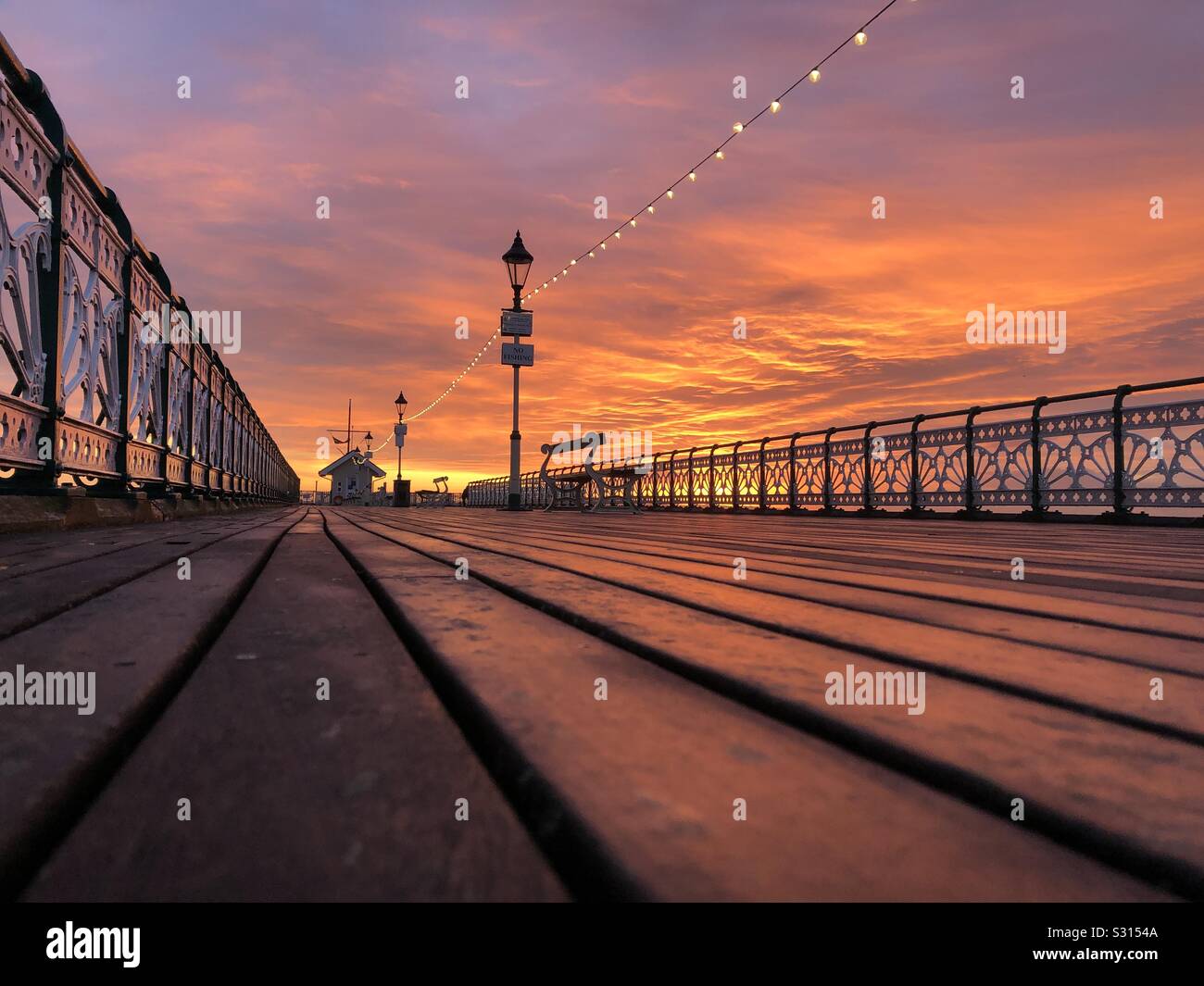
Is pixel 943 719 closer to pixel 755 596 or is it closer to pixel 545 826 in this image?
pixel 545 826

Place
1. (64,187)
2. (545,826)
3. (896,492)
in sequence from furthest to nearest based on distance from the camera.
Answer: (896,492) < (64,187) < (545,826)

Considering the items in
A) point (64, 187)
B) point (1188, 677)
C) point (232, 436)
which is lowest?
point (1188, 677)

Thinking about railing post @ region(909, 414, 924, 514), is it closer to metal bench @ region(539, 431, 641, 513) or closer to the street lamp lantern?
metal bench @ region(539, 431, 641, 513)

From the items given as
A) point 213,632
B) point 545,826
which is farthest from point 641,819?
point 213,632

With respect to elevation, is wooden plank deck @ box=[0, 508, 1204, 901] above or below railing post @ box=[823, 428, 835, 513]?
below

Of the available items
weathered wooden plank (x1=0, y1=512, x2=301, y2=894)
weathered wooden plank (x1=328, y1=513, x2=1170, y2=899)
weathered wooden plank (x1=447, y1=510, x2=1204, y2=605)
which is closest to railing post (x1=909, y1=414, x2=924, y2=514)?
weathered wooden plank (x1=447, y1=510, x2=1204, y2=605)

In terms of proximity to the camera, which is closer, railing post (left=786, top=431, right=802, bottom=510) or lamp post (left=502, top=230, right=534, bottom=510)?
railing post (left=786, top=431, right=802, bottom=510)

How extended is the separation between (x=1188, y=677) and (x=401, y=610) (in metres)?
1.32

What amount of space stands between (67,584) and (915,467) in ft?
36.0

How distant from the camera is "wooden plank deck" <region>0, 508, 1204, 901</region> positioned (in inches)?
19.5

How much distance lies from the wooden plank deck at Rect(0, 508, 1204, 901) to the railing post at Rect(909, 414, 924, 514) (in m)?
9.99

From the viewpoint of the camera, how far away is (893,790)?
24.6 inches


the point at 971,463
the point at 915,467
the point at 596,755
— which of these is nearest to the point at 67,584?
the point at 596,755

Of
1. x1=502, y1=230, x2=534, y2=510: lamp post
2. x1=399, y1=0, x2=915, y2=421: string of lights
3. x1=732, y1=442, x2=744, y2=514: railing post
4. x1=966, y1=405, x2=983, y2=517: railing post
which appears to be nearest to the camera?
x1=399, y1=0, x2=915, y2=421: string of lights
